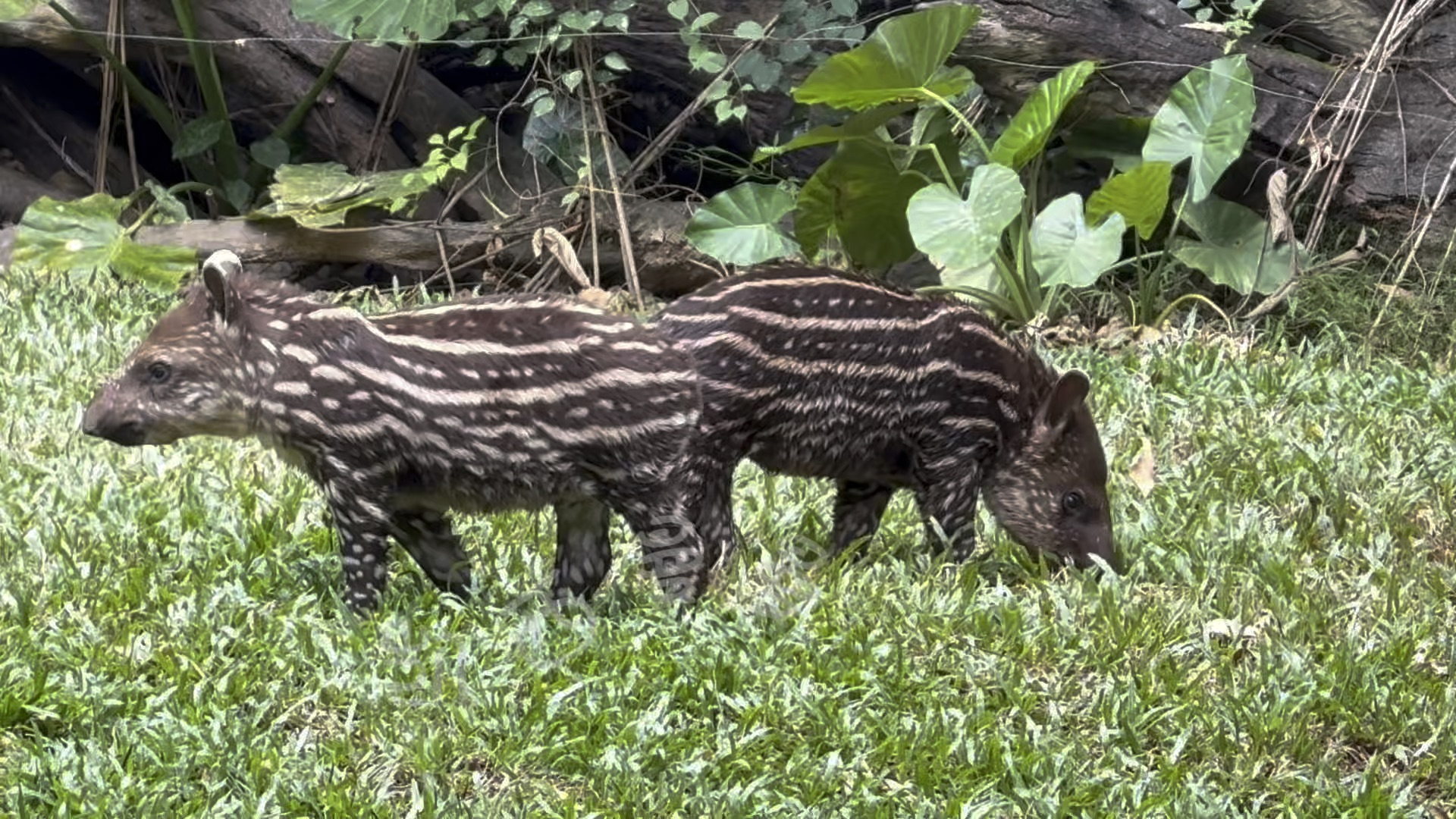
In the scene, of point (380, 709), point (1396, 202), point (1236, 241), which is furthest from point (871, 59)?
point (380, 709)

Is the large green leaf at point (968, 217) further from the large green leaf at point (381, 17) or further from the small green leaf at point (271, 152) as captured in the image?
A: the small green leaf at point (271, 152)

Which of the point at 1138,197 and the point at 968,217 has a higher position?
the point at 968,217

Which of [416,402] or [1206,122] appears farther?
[1206,122]

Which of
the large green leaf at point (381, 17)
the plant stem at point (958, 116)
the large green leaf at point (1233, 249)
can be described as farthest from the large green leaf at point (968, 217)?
the large green leaf at point (381, 17)

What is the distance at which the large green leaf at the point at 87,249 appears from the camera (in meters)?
9.36

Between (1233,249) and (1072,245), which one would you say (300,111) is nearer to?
(1072,245)

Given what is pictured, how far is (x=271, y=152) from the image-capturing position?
34.8ft

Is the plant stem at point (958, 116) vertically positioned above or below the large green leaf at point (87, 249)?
above

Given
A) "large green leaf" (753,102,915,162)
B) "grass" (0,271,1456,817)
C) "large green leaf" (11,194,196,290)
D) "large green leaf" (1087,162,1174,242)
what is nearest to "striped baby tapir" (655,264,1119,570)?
"grass" (0,271,1456,817)

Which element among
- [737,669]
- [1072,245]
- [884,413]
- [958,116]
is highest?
[884,413]

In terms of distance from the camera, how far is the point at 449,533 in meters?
5.39

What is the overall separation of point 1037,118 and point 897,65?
70cm

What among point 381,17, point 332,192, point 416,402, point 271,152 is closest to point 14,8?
point 271,152

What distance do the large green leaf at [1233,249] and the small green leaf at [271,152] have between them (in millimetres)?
4922
